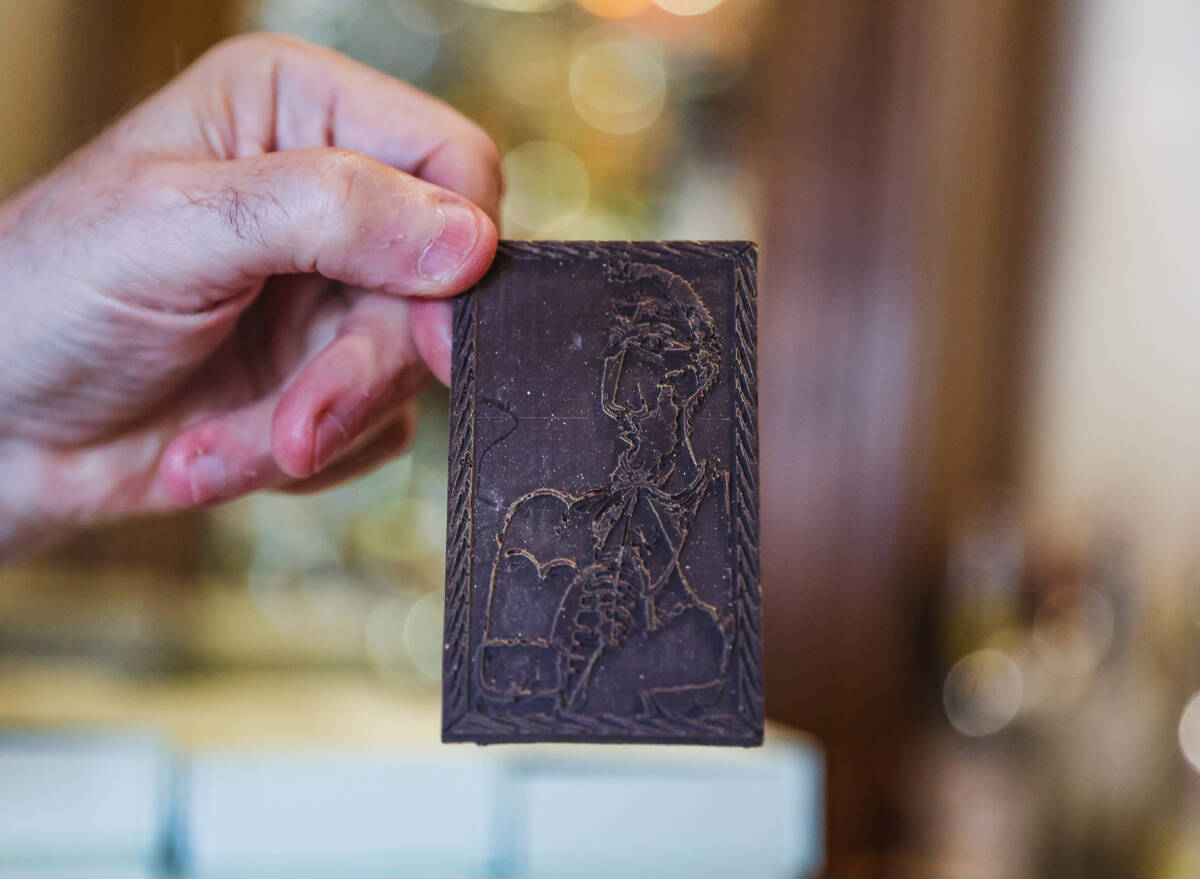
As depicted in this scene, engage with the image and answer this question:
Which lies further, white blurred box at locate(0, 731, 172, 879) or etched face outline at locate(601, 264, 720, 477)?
white blurred box at locate(0, 731, 172, 879)

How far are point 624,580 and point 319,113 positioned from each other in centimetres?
46

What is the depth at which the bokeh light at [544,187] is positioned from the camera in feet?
6.26

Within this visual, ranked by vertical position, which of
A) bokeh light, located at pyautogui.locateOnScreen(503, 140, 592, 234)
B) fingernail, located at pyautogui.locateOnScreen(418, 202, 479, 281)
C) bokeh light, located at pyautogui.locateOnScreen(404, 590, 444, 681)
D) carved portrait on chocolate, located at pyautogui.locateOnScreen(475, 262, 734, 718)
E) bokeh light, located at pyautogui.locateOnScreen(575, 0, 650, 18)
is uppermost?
bokeh light, located at pyautogui.locateOnScreen(575, 0, 650, 18)

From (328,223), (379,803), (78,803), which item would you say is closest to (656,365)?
(328,223)

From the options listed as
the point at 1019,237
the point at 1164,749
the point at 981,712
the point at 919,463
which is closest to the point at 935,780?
the point at 981,712

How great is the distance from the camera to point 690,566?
0.64m

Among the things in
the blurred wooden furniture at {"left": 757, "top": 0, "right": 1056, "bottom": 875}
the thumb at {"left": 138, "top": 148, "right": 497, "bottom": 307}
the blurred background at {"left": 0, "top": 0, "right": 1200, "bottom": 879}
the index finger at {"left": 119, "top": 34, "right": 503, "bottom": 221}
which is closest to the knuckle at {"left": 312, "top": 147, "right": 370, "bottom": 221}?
the thumb at {"left": 138, "top": 148, "right": 497, "bottom": 307}

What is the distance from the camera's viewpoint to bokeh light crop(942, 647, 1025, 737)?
187cm

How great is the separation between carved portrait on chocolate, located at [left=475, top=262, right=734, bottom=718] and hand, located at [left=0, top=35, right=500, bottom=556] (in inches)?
6.0

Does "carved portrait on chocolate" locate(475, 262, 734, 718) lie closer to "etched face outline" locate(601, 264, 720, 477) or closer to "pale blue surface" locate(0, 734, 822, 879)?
"etched face outline" locate(601, 264, 720, 477)

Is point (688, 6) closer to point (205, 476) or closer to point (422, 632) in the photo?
point (422, 632)

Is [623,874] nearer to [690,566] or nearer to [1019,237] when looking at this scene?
[690,566]

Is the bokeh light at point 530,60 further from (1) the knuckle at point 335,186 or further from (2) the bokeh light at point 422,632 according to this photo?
(1) the knuckle at point 335,186

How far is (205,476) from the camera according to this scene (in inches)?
32.6
